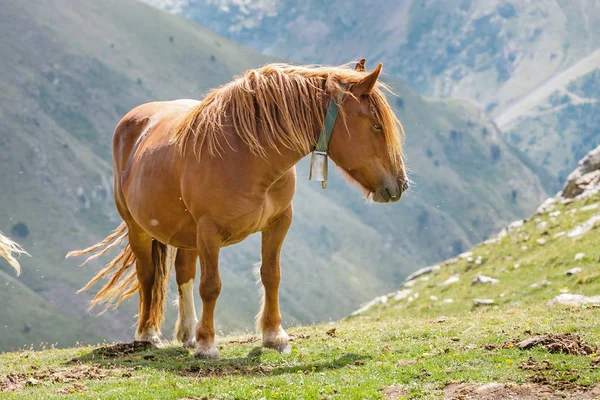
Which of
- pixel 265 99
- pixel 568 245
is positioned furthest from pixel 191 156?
pixel 568 245

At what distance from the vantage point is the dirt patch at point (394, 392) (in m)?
8.78

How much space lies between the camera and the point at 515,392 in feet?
27.7

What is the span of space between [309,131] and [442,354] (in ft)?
12.4

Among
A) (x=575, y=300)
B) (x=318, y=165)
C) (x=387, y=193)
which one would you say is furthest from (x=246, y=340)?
(x=575, y=300)

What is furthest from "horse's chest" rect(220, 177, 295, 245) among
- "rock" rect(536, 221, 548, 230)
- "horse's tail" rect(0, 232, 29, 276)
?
"rock" rect(536, 221, 548, 230)

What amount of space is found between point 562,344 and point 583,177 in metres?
30.0

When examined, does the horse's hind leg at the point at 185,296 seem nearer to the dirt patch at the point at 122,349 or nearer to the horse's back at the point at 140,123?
the dirt patch at the point at 122,349

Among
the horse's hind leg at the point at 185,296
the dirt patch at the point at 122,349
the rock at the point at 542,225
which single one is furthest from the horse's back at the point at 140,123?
the rock at the point at 542,225

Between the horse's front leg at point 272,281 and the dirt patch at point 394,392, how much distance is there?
321 centimetres

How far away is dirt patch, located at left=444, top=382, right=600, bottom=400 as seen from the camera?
8.18 m

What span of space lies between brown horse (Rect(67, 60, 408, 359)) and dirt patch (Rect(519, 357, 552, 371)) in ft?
9.41

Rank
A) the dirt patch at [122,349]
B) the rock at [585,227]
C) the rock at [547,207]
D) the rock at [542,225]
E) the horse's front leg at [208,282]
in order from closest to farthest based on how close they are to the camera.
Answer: the horse's front leg at [208,282] < the dirt patch at [122,349] < the rock at [585,227] < the rock at [542,225] < the rock at [547,207]

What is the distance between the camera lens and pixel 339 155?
10703 mm

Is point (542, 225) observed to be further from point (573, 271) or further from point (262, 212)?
point (262, 212)
